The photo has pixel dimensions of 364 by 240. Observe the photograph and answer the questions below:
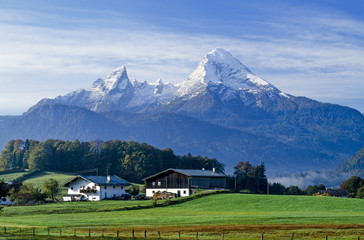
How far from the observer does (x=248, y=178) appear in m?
190

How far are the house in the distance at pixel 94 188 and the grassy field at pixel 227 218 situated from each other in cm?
2801

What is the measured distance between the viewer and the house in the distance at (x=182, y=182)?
13650 centimetres

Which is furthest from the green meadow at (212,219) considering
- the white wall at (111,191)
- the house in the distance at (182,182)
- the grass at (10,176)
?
the grass at (10,176)

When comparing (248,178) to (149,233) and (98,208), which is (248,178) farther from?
(149,233)

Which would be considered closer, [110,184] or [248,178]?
[110,184]

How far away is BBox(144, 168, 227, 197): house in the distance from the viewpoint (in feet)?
448

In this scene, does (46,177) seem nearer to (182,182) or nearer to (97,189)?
(97,189)

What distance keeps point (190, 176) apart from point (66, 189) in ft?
109

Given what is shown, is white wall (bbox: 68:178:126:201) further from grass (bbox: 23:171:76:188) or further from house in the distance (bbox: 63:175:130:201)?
grass (bbox: 23:171:76:188)

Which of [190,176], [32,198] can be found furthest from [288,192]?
[32,198]

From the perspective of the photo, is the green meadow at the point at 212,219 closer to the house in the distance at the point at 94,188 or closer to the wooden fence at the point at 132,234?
the wooden fence at the point at 132,234

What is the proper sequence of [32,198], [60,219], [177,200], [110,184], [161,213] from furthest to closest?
[110,184] → [32,198] → [177,200] → [161,213] → [60,219]

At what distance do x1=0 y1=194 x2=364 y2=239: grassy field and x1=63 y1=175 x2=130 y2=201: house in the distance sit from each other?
28013 mm

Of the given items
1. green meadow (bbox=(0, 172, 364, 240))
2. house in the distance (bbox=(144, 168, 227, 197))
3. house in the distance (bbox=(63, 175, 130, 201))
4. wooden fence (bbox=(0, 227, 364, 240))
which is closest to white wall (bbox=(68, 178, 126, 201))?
house in the distance (bbox=(63, 175, 130, 201))
